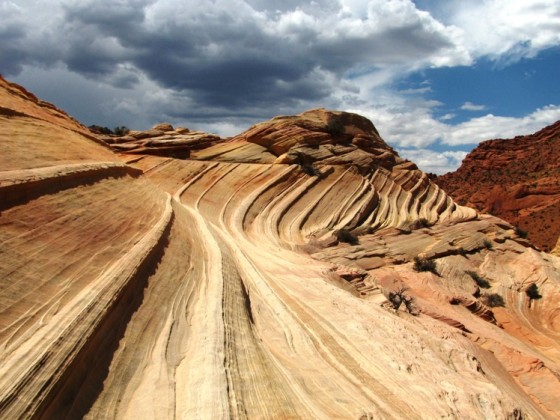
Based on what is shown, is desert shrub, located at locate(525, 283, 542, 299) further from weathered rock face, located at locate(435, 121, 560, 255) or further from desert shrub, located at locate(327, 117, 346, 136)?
weathered rock face, located at locate(435, 121, 560, 255)

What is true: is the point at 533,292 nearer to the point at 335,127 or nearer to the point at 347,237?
the point at 347,237

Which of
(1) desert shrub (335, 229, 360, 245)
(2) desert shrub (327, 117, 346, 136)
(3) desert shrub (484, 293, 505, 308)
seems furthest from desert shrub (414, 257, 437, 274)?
(2) desert shrub (327, 117, 346, 136)

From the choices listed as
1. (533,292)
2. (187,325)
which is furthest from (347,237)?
(187,325)

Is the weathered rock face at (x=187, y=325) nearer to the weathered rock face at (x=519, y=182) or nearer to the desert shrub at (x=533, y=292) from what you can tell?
the desert shrub at (x=533, y=292)

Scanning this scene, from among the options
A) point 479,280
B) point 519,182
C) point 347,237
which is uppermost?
point 519,182

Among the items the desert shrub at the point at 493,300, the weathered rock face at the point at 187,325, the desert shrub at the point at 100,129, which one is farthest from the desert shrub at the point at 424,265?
the desert shrub at the point at 100,129

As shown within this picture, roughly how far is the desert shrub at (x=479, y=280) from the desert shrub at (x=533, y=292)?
1.81m

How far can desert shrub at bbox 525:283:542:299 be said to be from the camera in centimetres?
2111

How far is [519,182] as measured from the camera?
78.0m

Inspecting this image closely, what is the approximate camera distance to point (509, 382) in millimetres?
10117

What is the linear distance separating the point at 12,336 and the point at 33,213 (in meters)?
2.39

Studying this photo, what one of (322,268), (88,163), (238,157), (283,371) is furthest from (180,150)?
(283,371)

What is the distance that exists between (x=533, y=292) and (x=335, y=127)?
13.9 metres

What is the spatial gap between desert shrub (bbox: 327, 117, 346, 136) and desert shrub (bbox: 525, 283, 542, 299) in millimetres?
13449
